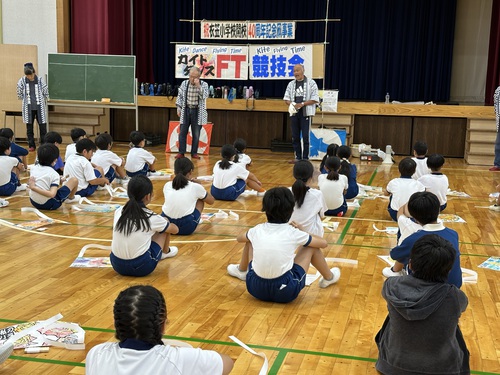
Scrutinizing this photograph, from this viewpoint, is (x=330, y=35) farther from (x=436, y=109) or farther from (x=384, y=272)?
(x=384, y=272)

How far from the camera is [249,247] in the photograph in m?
3.95

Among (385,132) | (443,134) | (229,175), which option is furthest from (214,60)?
(229,175)

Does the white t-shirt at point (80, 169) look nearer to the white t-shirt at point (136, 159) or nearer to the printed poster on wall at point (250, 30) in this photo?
the white t-shirt at point (136, 159)

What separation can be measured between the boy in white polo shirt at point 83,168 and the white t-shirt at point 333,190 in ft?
7.85

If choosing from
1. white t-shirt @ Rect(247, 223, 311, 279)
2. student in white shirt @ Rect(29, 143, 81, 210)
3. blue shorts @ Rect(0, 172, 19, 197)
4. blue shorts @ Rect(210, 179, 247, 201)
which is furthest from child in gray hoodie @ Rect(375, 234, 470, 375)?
blue shorts @ Rect(0, 172, 19, 197)

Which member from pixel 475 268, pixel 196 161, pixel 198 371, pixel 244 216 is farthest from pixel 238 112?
pixel 198 371

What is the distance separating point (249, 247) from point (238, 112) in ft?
26.7

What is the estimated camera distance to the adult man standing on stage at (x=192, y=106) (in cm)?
1007

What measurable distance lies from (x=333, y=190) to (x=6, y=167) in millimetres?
3325

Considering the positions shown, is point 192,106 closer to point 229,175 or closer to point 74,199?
point 229,175

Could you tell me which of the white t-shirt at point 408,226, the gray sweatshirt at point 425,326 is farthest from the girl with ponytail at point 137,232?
the gray sweatshirt at point 425,326

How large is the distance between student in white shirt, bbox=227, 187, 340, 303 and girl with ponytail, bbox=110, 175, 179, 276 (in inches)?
26.2

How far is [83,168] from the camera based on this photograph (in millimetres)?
6672

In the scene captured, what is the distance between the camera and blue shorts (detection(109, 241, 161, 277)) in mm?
4113
